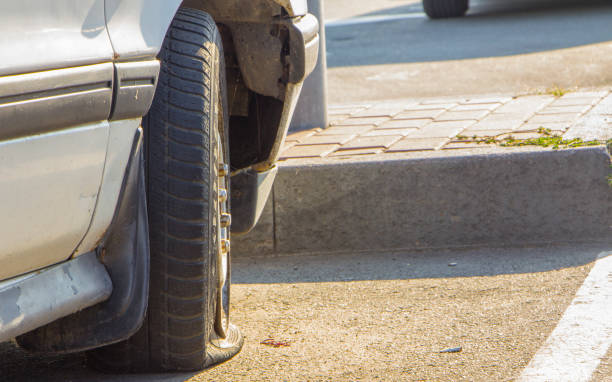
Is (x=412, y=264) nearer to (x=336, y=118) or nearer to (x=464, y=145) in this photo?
(x=464, y=145)

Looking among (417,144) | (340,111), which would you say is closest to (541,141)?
(417,144)

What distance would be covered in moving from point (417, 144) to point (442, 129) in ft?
1.27

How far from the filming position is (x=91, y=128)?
6.44 ft

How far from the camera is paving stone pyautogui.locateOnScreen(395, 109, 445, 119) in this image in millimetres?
4934

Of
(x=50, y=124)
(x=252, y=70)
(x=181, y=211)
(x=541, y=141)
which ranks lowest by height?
(x=541, y=141)

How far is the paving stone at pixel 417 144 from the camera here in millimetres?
4043

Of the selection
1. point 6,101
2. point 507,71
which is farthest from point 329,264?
point 507,71

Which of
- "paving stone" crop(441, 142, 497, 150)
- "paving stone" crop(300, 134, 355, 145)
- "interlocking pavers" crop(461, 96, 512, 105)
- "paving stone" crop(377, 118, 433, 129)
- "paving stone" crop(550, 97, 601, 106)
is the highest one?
"paving stone" crop(441, 142, 497, 150)

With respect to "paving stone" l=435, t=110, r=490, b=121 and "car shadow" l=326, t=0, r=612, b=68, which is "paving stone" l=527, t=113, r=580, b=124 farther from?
"car shadow" l=326, t=0, r=612, b=68

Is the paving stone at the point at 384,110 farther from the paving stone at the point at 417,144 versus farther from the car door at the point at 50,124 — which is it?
the car door at the point at 50,124

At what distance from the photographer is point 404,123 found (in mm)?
4770

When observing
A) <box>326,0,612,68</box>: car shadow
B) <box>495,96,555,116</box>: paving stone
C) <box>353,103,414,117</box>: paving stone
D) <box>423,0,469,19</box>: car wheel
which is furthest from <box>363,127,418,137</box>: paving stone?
<box>423,0,469,19</box>: car wheel

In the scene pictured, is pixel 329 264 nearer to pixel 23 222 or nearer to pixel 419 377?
pixel 419 377

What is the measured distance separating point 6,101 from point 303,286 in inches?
75.7
